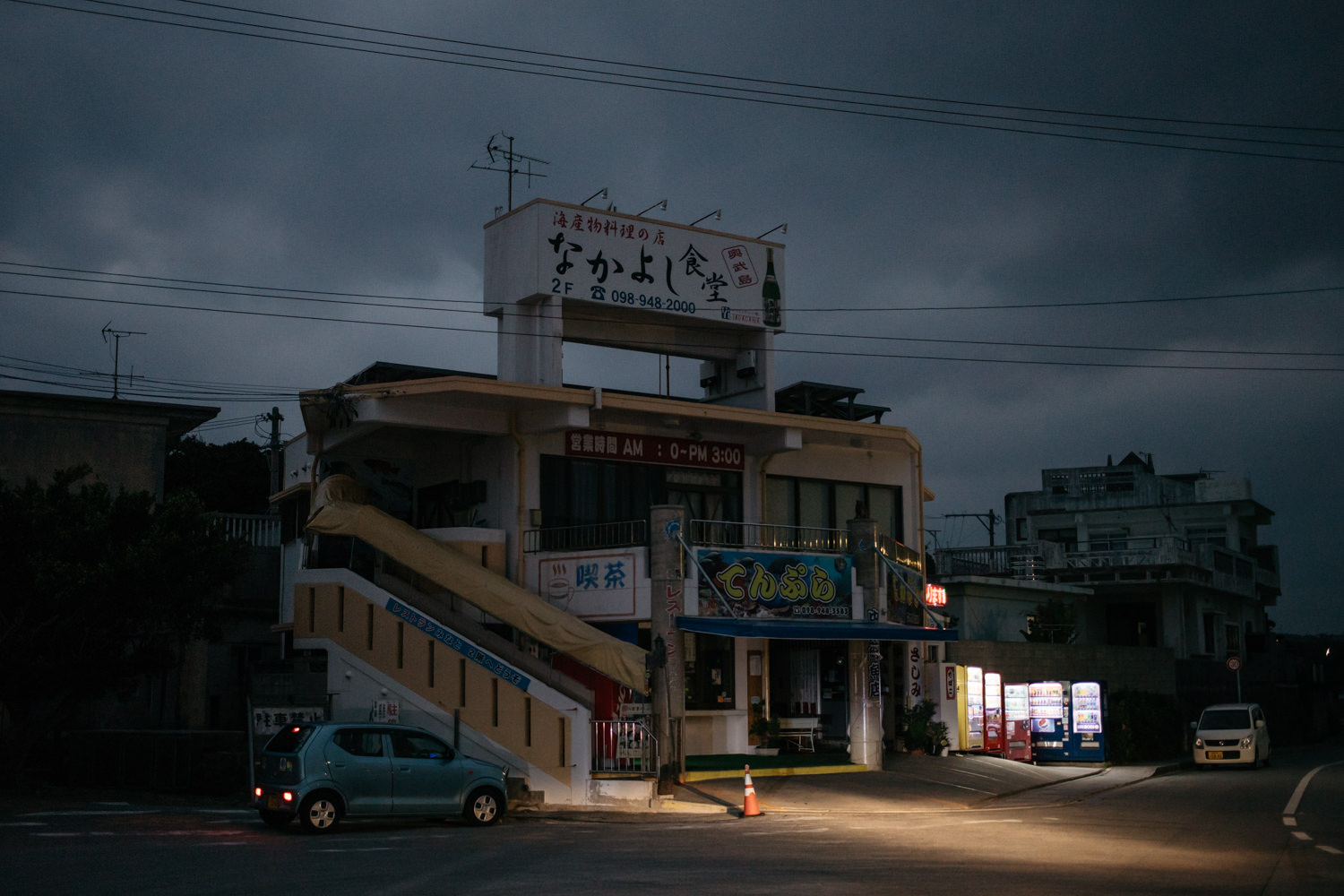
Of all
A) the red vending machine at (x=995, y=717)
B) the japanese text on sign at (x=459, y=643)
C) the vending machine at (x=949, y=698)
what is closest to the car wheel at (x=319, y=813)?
the japanese text on sign at (x=459, y=643)

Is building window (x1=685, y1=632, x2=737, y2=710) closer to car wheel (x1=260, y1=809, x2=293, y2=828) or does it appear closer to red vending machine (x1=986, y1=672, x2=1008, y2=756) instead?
red vending machine (x1=986, y1=672, x2=1008, y2=756)

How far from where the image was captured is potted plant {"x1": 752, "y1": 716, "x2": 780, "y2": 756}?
90.7 ft

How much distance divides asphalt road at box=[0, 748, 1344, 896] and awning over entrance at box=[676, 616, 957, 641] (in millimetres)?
3348

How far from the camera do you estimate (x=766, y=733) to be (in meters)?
27.7

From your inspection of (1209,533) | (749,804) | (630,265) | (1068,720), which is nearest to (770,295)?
(630,265)

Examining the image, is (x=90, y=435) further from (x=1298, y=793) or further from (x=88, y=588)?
(x=1298, y=793)

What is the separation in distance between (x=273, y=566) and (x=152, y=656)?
37.0 feet

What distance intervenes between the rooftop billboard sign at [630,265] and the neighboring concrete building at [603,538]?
0.06 m

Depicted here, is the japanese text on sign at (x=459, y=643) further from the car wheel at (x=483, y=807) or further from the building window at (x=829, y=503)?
the building window at (x=829, y=503)

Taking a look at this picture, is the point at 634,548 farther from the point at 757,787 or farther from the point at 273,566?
the point at 273,566

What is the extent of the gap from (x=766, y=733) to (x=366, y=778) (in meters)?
11.7

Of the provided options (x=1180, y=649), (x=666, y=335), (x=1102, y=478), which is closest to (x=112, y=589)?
(x=666, y=335)

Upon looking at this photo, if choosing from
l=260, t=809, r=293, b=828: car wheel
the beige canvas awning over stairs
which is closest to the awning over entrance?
the beige canvas awning over stairs

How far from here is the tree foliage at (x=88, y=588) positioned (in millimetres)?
21656
